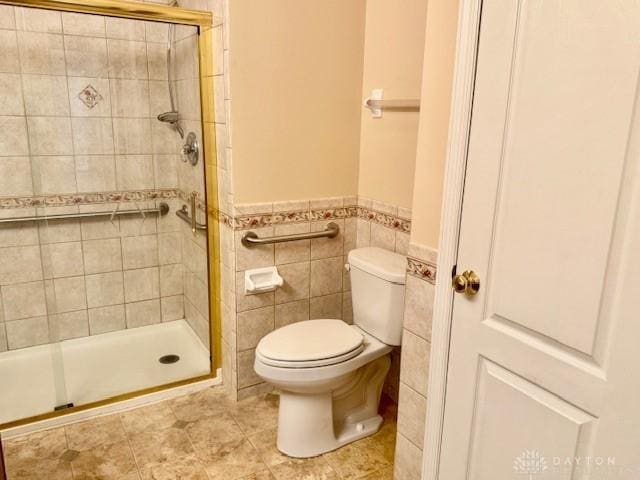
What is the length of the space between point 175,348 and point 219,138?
1.28m

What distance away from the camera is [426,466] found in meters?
1.63

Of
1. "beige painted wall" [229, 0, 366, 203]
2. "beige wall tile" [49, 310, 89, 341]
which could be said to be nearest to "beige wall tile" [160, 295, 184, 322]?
"beige wall tile" [49, 310, 89, 341]

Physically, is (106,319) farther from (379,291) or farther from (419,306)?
(419,306)

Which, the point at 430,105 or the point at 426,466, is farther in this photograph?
the point at 426,466

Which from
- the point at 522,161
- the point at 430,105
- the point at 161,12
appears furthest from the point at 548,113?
the point at 161,12

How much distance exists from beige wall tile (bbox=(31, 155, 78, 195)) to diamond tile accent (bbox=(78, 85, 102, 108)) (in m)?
0.31

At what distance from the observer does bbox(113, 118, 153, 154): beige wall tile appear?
8.73 ft

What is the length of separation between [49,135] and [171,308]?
117 cm

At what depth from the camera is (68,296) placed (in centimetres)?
275

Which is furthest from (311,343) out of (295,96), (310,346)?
(295,96)

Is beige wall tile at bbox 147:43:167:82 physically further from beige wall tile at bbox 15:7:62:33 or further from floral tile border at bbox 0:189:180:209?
floral tile border at bbox 0:189:180:209

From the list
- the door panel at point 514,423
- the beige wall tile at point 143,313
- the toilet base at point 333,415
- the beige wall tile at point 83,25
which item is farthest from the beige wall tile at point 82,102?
the door panel at point 514,423

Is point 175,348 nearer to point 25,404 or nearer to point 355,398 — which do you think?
point 25,404

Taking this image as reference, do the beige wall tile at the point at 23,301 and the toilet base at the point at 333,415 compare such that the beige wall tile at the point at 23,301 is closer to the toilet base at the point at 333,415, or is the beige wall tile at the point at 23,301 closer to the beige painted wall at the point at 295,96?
Answer: the beige painted wall at the point at 295,96
